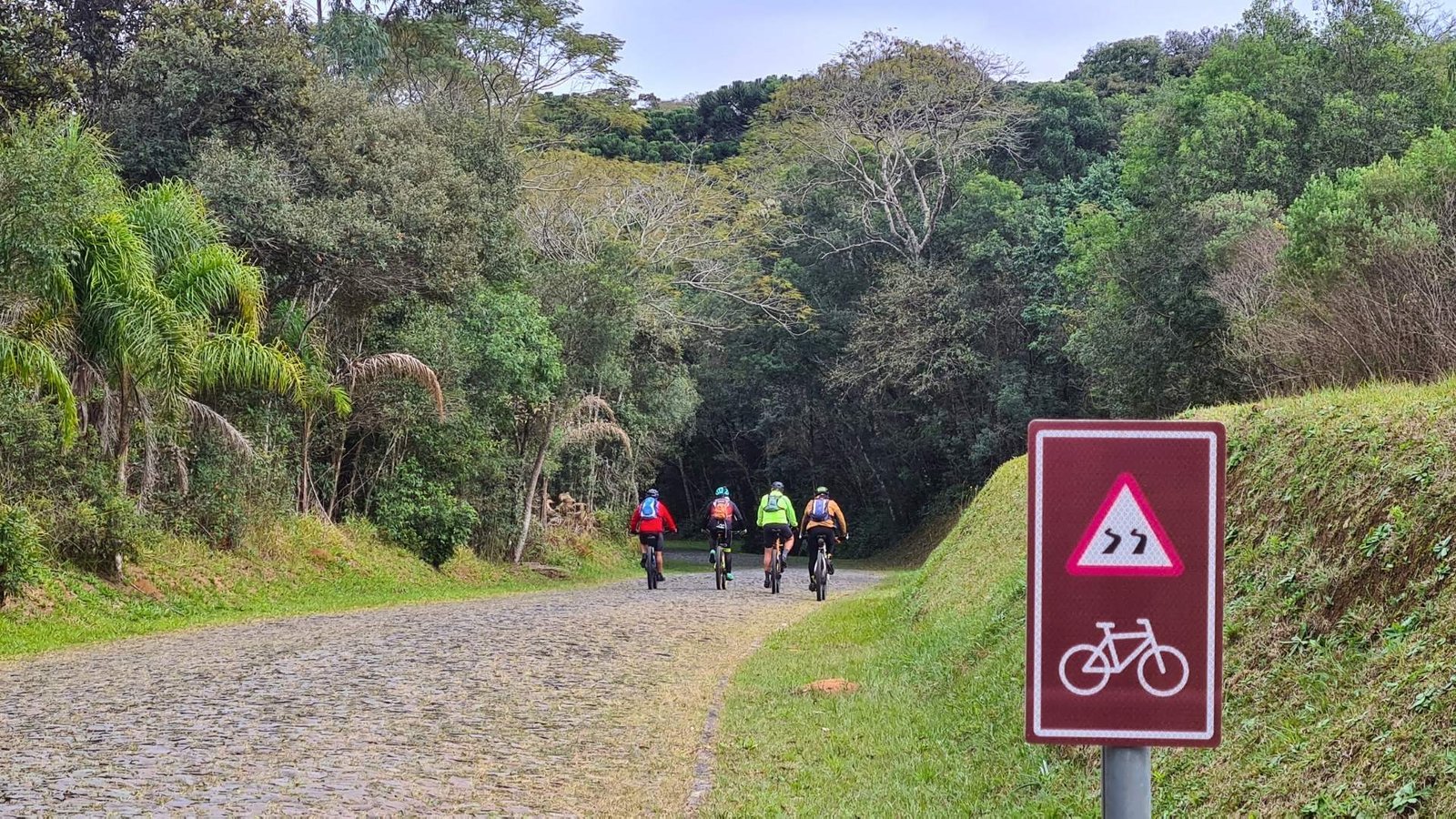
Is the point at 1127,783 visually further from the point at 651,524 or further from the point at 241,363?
the point at 651,524

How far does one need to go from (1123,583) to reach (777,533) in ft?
65.1

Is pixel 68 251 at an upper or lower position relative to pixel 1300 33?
lower

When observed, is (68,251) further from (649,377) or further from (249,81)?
(649,377)

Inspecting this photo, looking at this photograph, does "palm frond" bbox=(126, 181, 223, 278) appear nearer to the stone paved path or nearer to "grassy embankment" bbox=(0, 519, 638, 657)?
"grassy embankment" bbox=(0, 519, 638, 657)

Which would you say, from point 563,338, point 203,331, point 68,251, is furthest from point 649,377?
point 68,251

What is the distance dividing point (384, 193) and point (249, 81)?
107 inches

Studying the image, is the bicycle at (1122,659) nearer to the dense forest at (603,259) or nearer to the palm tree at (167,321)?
the dense forest at (603,259)

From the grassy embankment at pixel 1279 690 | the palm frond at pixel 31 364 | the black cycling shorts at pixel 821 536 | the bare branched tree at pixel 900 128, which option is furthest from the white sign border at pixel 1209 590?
the bare branched tree at pixel 900 128

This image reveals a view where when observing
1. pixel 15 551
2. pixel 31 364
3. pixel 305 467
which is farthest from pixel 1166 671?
pixel 305 467

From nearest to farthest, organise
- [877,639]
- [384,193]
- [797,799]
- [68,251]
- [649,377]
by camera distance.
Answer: [797,799] < [877,639] < [68,251] < [384,193] < [649,377]

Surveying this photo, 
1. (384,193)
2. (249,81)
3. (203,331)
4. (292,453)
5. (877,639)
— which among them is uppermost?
(249,81)

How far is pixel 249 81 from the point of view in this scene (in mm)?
22688

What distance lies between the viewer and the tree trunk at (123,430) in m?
17.7

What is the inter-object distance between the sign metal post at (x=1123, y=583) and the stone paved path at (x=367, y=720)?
16.3 ft
